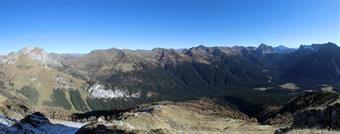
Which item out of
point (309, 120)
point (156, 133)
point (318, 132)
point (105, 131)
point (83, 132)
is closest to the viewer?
point (318, 132)

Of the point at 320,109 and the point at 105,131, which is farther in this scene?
the point at 320,109

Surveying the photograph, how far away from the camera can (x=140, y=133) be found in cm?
4975

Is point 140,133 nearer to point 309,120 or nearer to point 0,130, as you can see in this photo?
point 309,120

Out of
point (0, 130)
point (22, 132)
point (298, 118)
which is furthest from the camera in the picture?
point (22, 132)

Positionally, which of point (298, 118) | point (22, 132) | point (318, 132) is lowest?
point (22, 132)

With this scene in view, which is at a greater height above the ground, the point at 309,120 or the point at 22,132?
the point at 309,120

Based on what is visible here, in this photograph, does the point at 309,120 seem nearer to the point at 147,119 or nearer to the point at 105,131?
the point at 105,131

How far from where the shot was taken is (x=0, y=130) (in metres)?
156

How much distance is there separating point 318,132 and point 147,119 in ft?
422

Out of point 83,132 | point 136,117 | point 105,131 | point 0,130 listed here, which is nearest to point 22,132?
point 0,130

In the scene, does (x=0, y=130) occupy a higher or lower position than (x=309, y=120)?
lower

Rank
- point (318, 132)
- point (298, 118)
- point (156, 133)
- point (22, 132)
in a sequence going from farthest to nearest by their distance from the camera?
point (22, 132) → point (298, 118) → point (156, 133) → point (318, 132)

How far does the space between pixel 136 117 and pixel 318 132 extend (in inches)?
5118

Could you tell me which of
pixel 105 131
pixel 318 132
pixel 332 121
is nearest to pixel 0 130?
pixel 105 131
